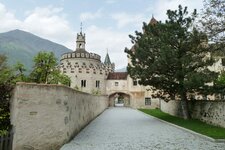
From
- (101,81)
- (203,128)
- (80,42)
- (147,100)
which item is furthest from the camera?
(80,42)

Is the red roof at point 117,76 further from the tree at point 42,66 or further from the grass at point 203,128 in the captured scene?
the grass at point 203,128

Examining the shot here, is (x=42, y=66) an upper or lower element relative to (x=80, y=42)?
lower

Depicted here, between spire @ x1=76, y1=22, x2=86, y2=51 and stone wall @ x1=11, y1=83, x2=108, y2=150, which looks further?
spire @ x1=76, y1=22, x2=86, y2=51

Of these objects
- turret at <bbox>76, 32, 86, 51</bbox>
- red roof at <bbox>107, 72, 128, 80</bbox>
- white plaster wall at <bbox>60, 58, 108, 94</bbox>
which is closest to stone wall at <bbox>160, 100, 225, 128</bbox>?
white plaster wall at <bbox>60, 58, 108, 94</bbox>

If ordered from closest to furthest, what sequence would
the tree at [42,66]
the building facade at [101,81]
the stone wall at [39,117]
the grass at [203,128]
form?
the stone wall at [39,117]
the grass at [203,128]
the tree at [42,66]
the building facade at [101,81]

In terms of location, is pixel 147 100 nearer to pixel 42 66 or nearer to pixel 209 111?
pixel 42 66

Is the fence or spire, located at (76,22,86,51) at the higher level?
spire, located at (76,22,86,51)

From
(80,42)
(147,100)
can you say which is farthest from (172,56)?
(80,42)

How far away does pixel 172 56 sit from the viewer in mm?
19328

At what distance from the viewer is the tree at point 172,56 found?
63.9 ft

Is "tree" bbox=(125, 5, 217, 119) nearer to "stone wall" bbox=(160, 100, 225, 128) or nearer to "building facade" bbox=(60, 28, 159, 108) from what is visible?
"stone wall" bbox=(160, 100, 225, 128)

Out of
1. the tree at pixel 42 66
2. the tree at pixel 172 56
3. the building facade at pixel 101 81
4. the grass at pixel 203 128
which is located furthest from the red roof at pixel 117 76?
the grass at pixel 203 128

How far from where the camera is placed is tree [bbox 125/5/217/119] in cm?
1948

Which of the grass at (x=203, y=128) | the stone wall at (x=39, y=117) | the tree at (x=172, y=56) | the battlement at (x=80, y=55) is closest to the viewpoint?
the stone wall at (x=39, y=117)
